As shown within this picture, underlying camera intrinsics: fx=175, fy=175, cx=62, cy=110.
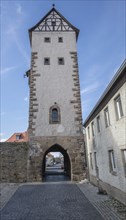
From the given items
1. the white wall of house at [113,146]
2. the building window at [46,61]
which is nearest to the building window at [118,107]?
the white wall of house at [113,146]

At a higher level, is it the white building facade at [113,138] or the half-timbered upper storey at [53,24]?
the half-timbered upper storey at [53,24]

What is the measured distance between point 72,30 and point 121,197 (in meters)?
17.3

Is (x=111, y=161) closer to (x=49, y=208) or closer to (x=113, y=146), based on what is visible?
(x=113, y=146)

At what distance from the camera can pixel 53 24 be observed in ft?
63.8

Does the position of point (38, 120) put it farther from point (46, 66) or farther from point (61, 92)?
point (46, 66)

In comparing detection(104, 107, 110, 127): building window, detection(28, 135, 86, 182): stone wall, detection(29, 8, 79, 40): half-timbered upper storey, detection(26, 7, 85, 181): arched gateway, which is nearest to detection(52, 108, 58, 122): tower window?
detection(26, 7, 85, 181): arched gateway

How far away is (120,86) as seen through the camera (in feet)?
24.2

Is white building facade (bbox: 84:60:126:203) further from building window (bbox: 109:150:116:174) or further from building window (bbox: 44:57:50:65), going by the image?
building window (bbox: 44:57:50:65)

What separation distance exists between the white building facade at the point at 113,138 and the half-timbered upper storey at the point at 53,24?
12.1 meters

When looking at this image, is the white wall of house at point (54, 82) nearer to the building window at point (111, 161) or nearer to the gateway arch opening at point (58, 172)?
the gateway arch opening at point (58, 172)

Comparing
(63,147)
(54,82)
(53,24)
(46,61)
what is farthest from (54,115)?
(53,24)

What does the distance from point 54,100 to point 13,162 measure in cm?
624

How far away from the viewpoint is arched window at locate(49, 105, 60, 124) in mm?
15266

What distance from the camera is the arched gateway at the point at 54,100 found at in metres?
14.5
